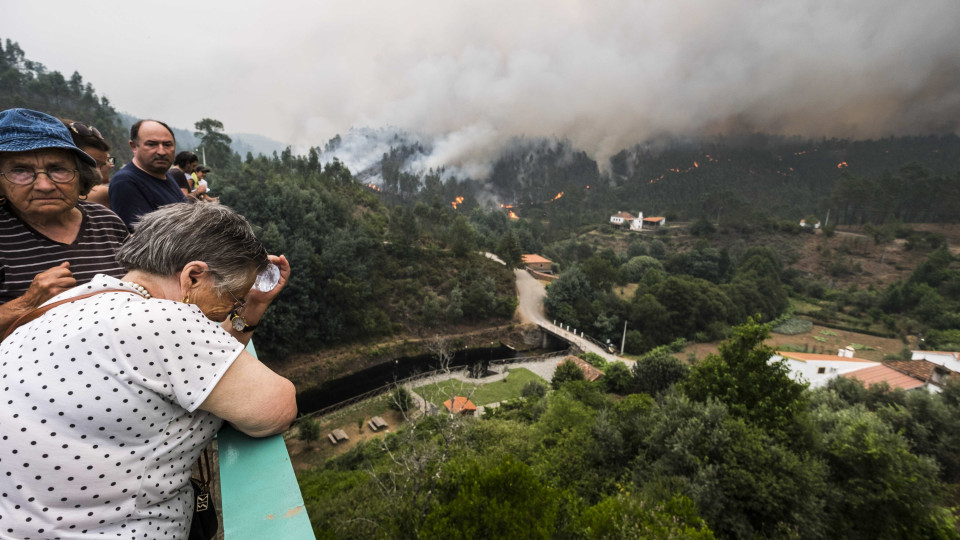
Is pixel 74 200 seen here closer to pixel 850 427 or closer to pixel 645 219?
pixel 850 427

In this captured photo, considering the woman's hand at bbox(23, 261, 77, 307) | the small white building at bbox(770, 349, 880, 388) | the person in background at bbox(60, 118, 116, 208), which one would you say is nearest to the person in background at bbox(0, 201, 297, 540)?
the woman's hand at bbox(23, 261, 77, 307)

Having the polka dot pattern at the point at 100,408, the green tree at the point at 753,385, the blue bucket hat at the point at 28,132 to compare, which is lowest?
the green tree at the point at 753,385

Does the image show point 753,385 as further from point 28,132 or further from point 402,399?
point 402,399

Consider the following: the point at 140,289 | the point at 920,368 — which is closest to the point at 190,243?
the point at 140,289

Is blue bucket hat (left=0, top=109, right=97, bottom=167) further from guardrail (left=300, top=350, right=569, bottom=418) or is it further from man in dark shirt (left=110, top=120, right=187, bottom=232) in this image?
guardrail (left=300, top=350, right=569, bottom=418)

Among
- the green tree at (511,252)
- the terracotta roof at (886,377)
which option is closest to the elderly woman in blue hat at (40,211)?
the terracotta roof at (886,377)

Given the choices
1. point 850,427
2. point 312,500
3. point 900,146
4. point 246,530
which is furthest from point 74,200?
point 900,146

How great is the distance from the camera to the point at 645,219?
61688 millimetres

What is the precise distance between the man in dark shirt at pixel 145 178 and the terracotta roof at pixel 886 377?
21272 millimetres

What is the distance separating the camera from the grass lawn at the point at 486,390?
19.6 meters

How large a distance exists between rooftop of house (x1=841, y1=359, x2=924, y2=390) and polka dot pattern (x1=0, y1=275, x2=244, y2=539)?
825 inches

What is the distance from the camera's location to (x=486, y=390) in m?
21.0

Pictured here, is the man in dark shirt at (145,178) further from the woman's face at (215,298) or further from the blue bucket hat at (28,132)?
the woman's face at (215,298)

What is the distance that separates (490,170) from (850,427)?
307ft
